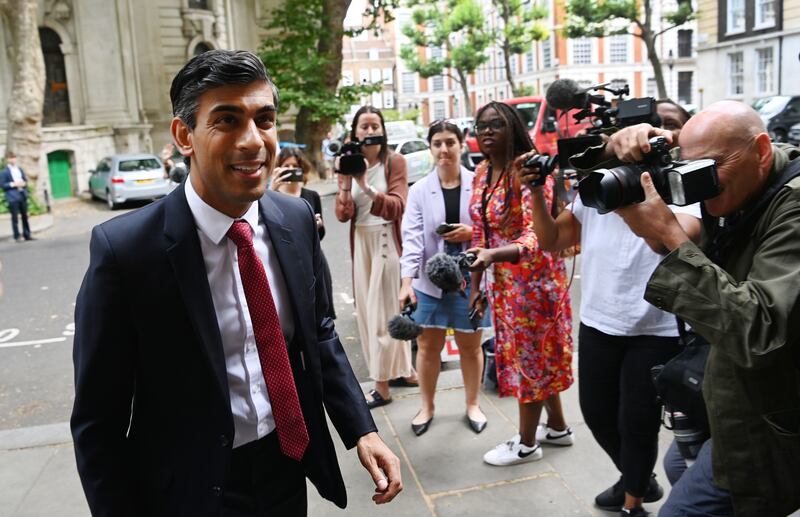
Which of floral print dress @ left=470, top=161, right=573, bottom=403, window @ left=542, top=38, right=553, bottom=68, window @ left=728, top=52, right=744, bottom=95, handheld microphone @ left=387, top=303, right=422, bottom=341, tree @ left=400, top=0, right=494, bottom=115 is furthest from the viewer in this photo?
window @ left=542, top=38, right=553, bottom=68

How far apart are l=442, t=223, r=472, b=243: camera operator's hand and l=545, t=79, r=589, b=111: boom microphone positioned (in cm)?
130

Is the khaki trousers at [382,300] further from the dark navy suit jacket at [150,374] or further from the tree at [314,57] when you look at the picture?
the tree at [314,57]

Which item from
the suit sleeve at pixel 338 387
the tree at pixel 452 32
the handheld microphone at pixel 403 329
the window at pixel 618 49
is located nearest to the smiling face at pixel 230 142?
the suit sleeve at pixel 338 387

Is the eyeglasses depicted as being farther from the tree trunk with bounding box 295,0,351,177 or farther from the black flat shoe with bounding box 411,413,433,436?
the tree trunk with bounding box 295,0,351,177

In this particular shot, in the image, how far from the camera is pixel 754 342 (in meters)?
1.83

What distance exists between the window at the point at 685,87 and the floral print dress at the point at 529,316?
54.0m

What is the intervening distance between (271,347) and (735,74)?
3585 cm

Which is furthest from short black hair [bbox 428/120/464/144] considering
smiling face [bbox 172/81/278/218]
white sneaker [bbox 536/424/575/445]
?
smiling face [bbox 172/81/278/218]

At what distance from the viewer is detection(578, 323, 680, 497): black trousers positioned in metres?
2.98

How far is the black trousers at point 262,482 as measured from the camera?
1.96 m

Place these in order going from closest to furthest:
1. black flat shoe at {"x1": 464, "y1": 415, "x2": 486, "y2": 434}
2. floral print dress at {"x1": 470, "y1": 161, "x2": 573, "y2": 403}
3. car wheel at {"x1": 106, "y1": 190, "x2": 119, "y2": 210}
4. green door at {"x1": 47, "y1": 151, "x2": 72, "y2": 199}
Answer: floral print dress at {"x1": 470, "y1": 161, "x2": 573, "y2": 403}, black flat shoe at {"x1": 464, "y1": 415, "x2": 486, "y2": 434}, car wheel at {"x1": 106, "y1": 190, "x2": 119, "y2": 210}, green door at {"x1": 47, "y1": 151, "x2": 72, "y2": 199}

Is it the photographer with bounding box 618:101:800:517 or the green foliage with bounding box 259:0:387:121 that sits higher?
the green foliage with bounding box 259:0:387:121

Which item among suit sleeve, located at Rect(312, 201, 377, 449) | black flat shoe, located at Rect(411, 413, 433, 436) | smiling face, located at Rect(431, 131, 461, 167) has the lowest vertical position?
black flat shoe, located at Rect(411, 413, 433, 436)

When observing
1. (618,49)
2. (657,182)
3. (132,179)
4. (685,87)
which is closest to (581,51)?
(618,49)
